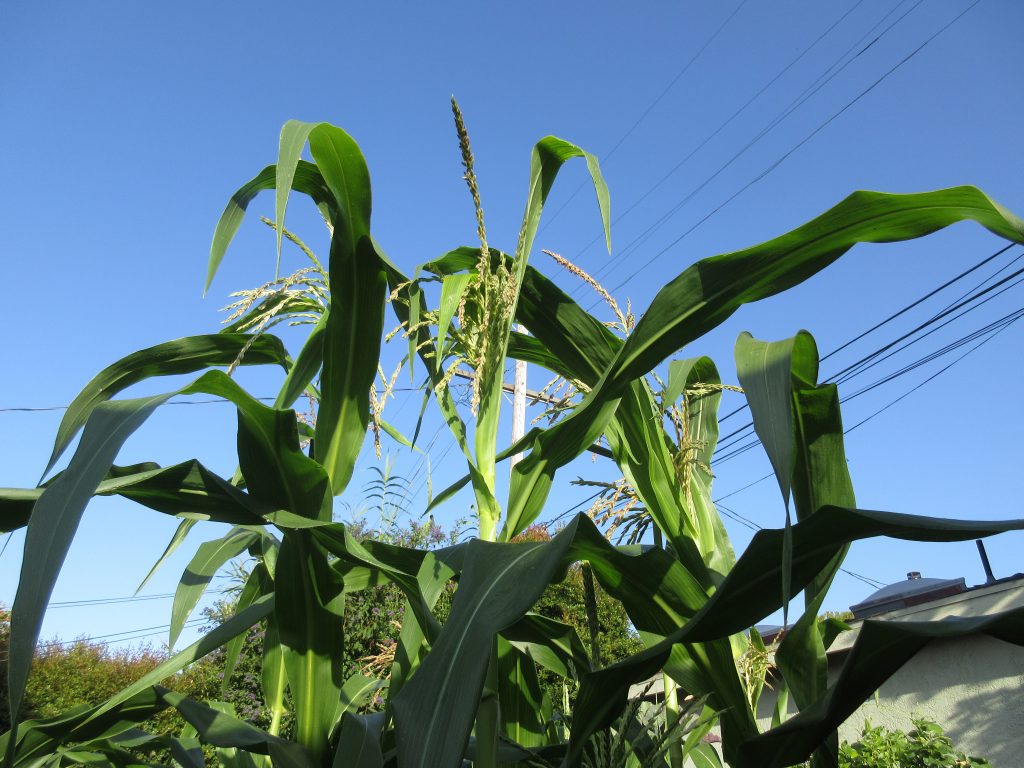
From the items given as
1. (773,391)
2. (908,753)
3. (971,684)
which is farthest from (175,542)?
(971,684)

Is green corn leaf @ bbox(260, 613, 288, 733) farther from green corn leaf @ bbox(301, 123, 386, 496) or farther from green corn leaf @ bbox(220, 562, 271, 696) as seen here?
green corn leaf @ bbox(301, 123, 386, 496)

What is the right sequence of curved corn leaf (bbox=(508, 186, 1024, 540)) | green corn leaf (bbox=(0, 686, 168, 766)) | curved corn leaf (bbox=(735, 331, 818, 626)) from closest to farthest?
curved corn leaf (bbox=(735, 331, 818, 626)) < curved corn leaf (bbox=(508, 186, 1024, 540)) < green corn leaf (bbox=(0, 686, 168, 766))

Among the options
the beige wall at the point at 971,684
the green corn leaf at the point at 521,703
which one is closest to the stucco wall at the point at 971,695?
the beige wall at the point at 971,684

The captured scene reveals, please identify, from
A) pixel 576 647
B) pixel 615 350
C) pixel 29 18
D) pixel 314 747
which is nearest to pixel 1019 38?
pixel 615 350

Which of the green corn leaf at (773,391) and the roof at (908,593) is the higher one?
the roof at (908,593)

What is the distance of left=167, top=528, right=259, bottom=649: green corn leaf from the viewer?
1568 mm

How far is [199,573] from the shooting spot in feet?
5.12

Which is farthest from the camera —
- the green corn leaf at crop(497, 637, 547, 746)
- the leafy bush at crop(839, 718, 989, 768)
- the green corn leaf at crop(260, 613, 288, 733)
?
the leafy bush at crop(839, 718, 989, 768)

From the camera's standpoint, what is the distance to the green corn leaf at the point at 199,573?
157cm

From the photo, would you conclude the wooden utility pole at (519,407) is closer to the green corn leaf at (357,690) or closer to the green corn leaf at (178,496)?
the green corn leaf at (357,690)

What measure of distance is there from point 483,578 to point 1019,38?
750cm

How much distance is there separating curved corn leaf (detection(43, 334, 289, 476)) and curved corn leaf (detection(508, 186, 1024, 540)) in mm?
622

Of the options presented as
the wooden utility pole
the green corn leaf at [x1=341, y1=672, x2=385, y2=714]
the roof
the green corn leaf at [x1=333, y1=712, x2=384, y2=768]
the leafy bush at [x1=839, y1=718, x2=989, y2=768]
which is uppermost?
the wooden utility pole

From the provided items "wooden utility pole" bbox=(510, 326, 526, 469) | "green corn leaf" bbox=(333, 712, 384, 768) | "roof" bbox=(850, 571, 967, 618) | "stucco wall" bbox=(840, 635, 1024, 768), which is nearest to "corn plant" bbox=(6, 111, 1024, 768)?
"green corn leaf" bbox=(333, 712, 384, 768)
